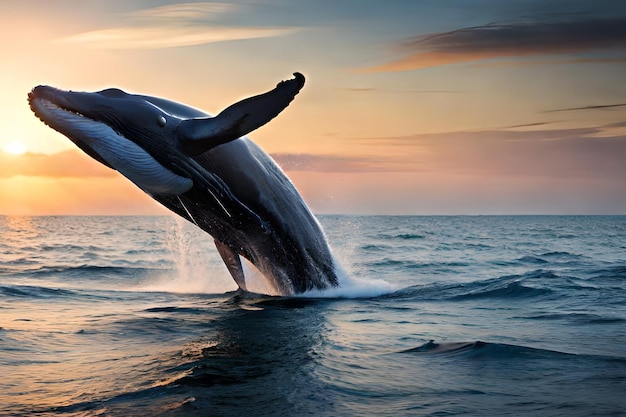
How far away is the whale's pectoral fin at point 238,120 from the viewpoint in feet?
31.8

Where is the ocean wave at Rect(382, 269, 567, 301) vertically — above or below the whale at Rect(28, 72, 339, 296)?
below

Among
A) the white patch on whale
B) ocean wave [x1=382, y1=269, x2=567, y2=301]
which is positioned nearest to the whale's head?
the white patch on whale

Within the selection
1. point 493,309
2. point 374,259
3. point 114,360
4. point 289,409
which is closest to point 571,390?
point 289,409

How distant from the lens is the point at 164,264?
2880 cm

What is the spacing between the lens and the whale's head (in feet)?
34.2

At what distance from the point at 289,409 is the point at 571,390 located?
2.97 m

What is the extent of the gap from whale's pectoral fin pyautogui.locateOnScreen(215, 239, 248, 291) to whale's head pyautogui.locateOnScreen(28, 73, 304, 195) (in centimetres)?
283

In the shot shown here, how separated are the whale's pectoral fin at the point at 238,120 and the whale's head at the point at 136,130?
15 mm

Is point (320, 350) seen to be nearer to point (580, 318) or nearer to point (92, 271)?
point (580, 318)

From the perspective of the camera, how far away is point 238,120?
32.7 ft

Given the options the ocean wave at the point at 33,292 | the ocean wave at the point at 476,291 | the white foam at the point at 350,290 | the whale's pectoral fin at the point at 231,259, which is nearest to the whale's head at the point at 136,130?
the whale's pectoral fin at the point at 231,259

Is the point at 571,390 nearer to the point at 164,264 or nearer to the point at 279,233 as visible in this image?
the point at 279,233

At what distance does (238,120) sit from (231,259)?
4.93m

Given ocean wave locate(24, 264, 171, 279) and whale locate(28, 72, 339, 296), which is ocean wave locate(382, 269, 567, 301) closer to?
whale locate(28, 72, 339, 296)
